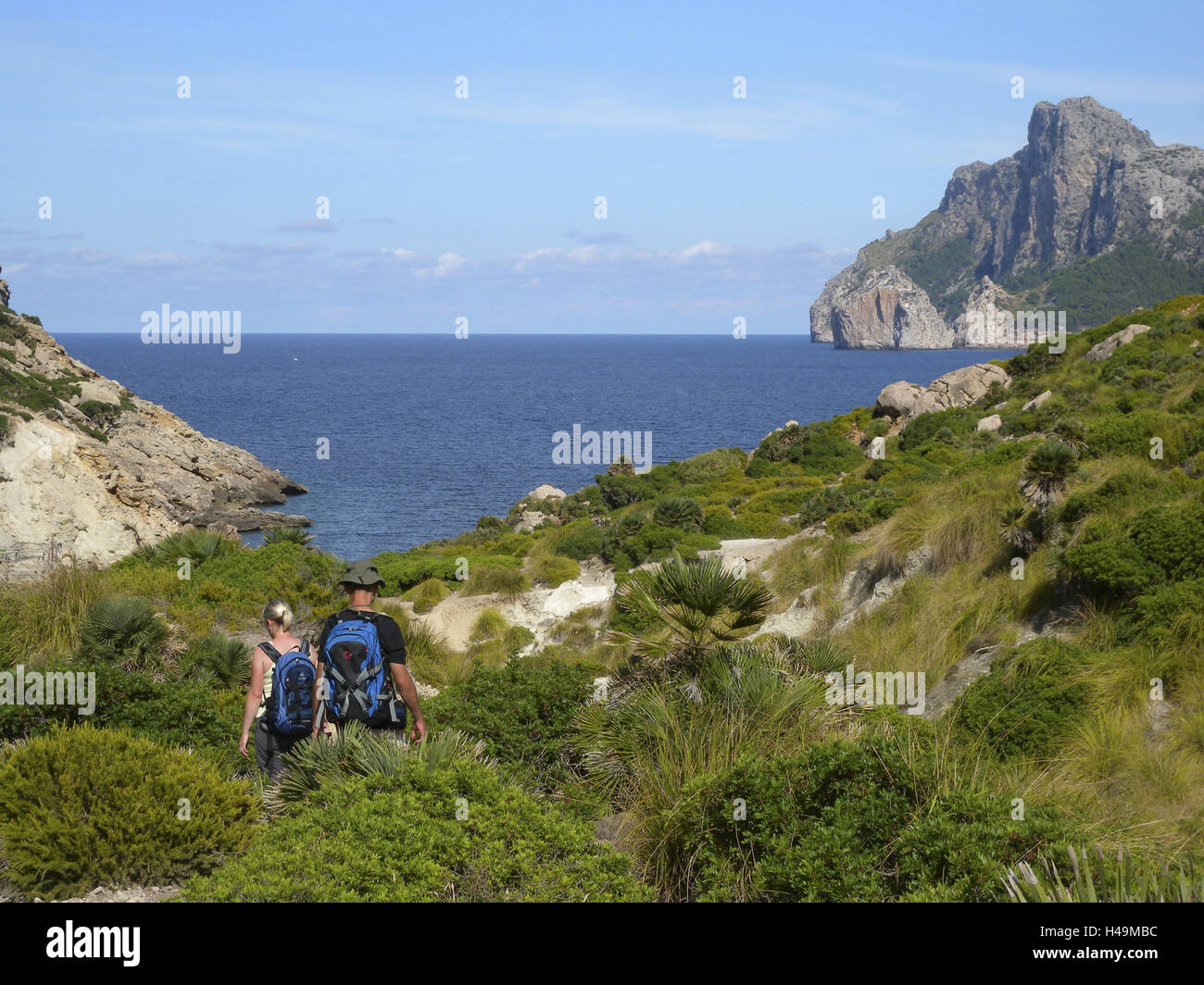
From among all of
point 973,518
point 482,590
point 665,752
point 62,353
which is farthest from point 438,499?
point 665,752

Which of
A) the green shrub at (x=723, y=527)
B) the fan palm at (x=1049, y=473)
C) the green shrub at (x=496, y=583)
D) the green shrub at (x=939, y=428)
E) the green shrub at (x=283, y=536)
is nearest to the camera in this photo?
the fan palm at (x=1049, y=473)

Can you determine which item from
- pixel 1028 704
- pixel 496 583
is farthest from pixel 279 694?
pixel 496 583

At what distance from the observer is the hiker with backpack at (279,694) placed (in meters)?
6.07

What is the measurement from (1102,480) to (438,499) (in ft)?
160

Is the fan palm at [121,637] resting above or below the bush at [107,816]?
above

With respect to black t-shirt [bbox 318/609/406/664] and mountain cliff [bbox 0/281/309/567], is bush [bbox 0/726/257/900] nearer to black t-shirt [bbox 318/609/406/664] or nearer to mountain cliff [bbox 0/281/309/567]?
black t-shirt [bbox 318/609/406/664]

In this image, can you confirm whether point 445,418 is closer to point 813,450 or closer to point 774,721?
point 813,450

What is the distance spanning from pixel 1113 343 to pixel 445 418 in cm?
8290

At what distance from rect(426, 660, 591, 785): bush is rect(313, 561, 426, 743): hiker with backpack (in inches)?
52.7

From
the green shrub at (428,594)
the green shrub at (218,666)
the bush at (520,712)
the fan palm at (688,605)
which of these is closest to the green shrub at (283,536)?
the green shrub at (428,594)

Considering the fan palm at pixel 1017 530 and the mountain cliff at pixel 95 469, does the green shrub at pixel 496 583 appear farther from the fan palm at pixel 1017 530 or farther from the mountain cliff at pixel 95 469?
the fan palm at pixel 1017 530

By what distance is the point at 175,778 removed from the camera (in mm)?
5531

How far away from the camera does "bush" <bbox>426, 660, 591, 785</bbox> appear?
295 inches
